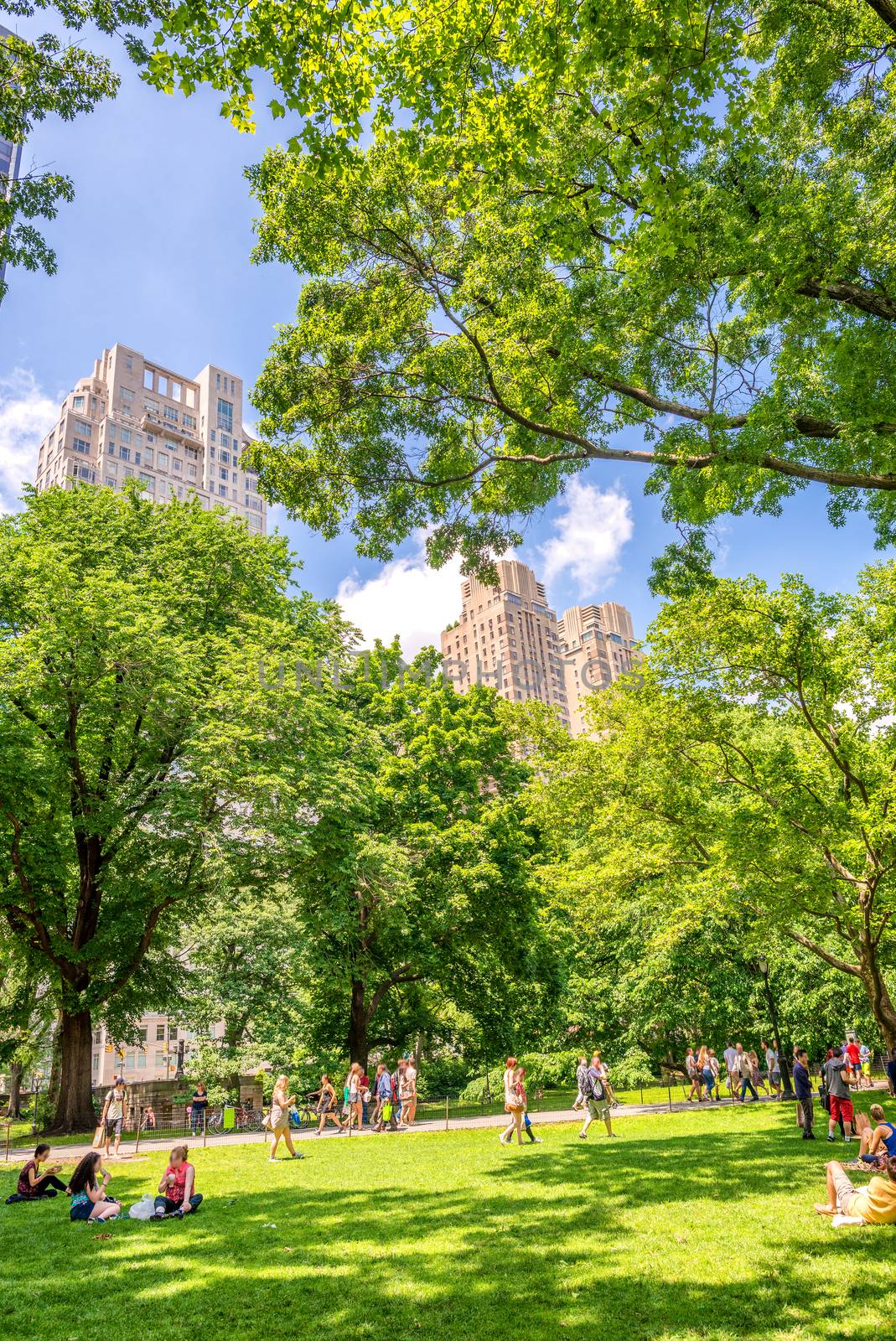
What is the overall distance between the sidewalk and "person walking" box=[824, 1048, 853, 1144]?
7942mm

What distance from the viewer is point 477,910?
26.5 meters

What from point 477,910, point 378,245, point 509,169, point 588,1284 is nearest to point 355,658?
point 477,910

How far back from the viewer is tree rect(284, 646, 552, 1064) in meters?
23.9

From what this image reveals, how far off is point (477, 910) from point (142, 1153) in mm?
11721

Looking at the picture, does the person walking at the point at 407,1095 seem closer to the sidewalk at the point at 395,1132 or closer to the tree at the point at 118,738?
the sidewalk at the point at 395,1132

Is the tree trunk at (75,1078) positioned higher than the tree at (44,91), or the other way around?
the tree at (44,91)

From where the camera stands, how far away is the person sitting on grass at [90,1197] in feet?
33.6

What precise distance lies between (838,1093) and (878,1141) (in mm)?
4836

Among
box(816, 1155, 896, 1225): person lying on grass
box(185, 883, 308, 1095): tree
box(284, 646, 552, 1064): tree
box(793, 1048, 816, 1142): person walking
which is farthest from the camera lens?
box(185, 883, 308, 1095): tree

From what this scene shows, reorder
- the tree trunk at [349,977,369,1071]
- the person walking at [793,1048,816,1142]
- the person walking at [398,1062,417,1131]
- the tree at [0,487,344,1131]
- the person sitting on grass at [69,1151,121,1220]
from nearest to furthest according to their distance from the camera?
the person sitting on grass at [69,1151,121,1220], the person walking at [793,1048,816,1142], the tree at [0,487,344,1131], the person walking at [398,1062,417,1131], the tree trunk at [349,977,369,1071]

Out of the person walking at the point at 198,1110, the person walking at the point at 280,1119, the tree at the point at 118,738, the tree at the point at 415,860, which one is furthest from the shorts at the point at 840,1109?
the person walking at the point at 198,1110

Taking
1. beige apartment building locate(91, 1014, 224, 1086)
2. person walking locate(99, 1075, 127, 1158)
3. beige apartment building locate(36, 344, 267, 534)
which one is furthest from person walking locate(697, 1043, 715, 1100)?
beige apartment building locate(36, 344, 267, 534)

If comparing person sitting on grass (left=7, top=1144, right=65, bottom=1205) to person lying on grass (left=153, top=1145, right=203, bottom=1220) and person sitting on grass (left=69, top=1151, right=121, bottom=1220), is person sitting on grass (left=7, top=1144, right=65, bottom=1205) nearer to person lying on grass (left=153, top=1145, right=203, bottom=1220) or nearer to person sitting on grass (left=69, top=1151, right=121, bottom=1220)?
person sitting on grass (left=69, top=1151, right=121, bottom=1220)

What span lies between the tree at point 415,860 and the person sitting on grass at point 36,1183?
10.2 m
